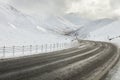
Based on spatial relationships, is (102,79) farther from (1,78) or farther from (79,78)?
(1,78)

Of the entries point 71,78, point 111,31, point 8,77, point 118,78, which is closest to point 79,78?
point 71,78

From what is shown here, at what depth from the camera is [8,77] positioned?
12578mm

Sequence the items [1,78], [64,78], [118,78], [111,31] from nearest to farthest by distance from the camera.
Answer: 1. [1,78]
2. [64,78]
3. [118,78]
4. [111,31]

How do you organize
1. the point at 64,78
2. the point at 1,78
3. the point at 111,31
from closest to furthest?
1. the point at 1,78
2. the point at 64,78
3. the point at 111,31

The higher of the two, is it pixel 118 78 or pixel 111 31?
pixel 111 31

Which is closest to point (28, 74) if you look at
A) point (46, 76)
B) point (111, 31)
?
point (46, 76)

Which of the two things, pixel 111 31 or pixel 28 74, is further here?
pixel 111 31

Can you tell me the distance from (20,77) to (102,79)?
4283 millimetres

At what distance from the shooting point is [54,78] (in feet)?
42.5

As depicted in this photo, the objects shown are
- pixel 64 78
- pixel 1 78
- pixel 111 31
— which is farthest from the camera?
pixel 111 31

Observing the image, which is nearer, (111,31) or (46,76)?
(46,76)

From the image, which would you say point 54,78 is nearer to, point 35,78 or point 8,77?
point 35,78

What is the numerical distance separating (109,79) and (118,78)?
0.75m

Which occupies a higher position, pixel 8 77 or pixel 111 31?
pixel 111 31
